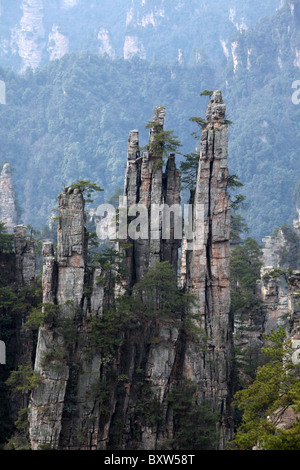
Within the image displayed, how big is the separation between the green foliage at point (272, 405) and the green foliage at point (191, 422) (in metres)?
8.46

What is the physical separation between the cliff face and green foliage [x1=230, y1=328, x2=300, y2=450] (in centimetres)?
1038

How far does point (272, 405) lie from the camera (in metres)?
35.6

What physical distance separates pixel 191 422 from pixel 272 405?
13.0 metres

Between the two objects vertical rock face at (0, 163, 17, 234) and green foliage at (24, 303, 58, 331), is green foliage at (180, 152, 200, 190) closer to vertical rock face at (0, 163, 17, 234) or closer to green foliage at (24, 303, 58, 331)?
green foliage at (24, 303, 58, 331)

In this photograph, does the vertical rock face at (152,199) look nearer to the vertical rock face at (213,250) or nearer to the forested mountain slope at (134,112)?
the vertical rock face at (213,250)

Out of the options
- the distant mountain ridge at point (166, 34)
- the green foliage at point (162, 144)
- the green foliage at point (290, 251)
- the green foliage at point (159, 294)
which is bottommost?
the green foliage at point (159, 294)

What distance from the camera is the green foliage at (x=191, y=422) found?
155ft

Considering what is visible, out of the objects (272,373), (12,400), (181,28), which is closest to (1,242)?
(12,400)

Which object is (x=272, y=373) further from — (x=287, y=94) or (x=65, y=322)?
(x=287, y=94)

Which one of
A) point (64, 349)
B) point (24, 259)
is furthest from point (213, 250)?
point (64, 349)

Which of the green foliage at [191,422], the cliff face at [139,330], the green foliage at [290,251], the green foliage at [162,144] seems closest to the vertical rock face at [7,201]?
the green foliage at [290,251]

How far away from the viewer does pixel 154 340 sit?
49.8m

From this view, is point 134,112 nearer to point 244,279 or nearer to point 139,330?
Result: point 244,279

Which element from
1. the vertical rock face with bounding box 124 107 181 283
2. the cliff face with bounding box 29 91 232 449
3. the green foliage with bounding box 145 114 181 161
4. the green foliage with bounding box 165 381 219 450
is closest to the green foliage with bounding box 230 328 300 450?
the green foliage with bounding box 165 381 219 450
